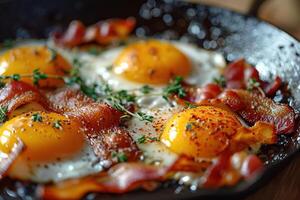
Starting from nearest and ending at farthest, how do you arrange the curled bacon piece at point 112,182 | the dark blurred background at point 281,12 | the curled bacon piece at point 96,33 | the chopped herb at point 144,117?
the curled bacon piece at point 112,182 → the chopped herb at point 144,117 → the curled bacon piece at point 96,33 → the dark blurred background at point 281,12

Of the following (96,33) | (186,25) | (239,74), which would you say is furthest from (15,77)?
(186,25)

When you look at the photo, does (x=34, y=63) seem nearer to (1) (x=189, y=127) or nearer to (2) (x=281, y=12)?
(1) (x=189, y=127)

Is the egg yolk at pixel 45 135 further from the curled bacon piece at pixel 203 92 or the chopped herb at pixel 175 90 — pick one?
the curled bacon piece at pixel 203 92

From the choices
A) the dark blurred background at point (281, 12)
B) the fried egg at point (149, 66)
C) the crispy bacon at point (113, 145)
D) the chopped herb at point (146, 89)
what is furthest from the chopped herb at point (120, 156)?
the dark blurred background at point (281, 12)

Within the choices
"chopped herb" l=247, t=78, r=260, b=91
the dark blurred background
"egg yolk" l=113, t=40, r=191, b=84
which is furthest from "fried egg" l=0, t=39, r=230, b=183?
the dark blurred background

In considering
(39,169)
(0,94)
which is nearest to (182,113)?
(39,169)
